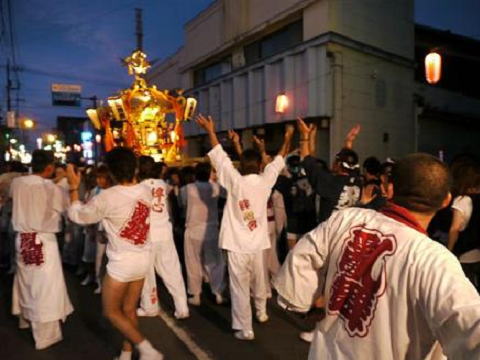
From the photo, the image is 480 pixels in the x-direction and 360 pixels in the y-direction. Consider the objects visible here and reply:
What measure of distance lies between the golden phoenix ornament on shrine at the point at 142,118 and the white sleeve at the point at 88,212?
25.6 ft

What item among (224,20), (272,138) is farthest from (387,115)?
(224,20)

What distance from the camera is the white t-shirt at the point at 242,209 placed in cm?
470

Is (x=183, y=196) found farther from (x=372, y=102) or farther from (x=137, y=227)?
(x=372, y=102)

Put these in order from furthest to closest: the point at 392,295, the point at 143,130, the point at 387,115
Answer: the point at 387,115 < the point at 143,130 < the point at 392,295

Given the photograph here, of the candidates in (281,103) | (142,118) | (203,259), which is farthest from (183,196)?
(281,103)

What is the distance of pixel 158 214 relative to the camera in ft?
17.6

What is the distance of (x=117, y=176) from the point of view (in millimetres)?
3863

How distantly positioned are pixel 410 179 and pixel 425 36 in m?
18.8

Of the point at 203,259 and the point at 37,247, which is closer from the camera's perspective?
the point at 37,247

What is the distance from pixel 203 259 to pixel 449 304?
510 cm

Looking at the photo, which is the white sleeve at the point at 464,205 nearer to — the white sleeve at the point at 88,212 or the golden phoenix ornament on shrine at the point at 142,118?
the white sleeve at the point at 88,212

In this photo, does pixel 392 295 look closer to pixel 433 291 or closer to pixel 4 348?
pixel 433 291

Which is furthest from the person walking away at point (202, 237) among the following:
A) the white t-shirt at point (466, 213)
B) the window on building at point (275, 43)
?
the window on building at point (275, 43)

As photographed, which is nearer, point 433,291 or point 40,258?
point 433,291
